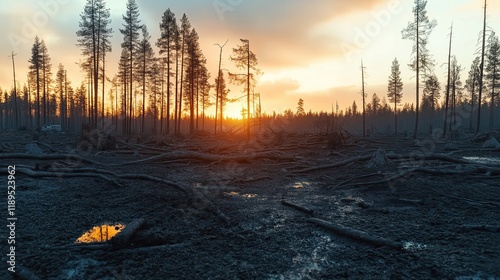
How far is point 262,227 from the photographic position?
15.1 ft

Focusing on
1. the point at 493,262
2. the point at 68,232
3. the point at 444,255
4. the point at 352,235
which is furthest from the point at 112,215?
the point at 493,262

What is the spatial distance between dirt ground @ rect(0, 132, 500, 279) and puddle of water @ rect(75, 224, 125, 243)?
0.58ft

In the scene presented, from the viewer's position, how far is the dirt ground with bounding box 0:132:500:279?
120 inches

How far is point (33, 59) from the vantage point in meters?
44.4

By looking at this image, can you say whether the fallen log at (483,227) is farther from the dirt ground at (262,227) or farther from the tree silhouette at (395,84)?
the tree silhouette at (395,84)

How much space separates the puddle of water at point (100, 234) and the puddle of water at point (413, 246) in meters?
4.40

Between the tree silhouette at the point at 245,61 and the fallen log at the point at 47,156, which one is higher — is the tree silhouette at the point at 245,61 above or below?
above

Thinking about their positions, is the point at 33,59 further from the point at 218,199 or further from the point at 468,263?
the point at 468,263

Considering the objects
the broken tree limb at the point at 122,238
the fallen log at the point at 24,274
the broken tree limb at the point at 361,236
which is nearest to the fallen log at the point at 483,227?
the broken tree limb at the point at 361,236

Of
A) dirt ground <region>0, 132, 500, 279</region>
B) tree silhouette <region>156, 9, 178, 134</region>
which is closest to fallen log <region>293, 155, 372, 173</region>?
dirt ground <region>0, 132, 500, 279</region>

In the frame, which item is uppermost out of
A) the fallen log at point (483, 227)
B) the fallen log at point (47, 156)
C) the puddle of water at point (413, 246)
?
the fallen log at point (47, 156)

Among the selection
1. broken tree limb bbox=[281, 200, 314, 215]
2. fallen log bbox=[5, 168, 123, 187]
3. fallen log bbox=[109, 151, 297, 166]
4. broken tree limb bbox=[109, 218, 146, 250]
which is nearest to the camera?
broken tree limb bbox=[109, 218, 146, 250]

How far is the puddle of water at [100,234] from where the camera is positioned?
3.88 m

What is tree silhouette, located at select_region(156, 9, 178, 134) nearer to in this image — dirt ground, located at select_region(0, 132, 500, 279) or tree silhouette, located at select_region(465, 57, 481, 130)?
dirt ground, located at select_region(0, 132, 500, 279)
